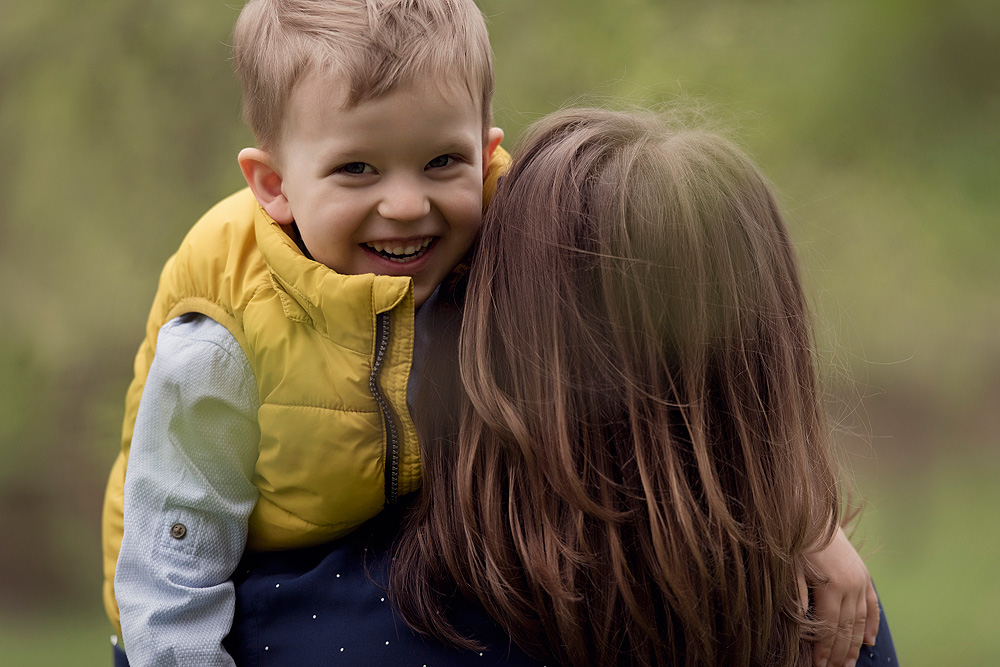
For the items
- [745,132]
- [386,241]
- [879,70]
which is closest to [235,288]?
[386,241]

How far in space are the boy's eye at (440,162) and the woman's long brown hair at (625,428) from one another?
0.35 feet

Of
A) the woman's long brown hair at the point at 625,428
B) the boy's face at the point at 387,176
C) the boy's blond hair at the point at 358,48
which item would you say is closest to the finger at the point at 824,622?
the woman's long brown hair at the point at 625,428

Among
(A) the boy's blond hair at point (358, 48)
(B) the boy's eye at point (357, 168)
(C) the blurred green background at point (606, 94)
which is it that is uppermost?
(A) the boy's blond hair at point (358, 48)

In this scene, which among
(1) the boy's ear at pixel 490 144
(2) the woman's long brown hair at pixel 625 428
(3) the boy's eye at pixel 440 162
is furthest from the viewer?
(1) the boy's ear at pixel 490 144

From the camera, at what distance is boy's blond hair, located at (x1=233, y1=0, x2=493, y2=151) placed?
104cm

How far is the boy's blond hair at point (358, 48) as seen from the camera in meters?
1.04

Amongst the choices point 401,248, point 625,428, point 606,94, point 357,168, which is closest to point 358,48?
point 357,168

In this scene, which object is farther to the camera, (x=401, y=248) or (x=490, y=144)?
(x=490, y=144)

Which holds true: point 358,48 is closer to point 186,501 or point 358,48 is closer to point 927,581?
point 186,501

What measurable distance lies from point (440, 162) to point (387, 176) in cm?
7

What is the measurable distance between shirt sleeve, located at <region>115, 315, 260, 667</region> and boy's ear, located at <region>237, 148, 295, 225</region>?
18 centimetres

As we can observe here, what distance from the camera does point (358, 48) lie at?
104 centimetres

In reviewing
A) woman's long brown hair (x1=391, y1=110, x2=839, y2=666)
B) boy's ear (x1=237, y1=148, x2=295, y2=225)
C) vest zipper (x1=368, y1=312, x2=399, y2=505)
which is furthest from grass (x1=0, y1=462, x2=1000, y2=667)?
boy's ear (x1=237, y1=148, x2=295, y2=225)

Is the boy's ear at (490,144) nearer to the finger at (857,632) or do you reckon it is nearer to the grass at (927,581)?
the finger at (857,632)
